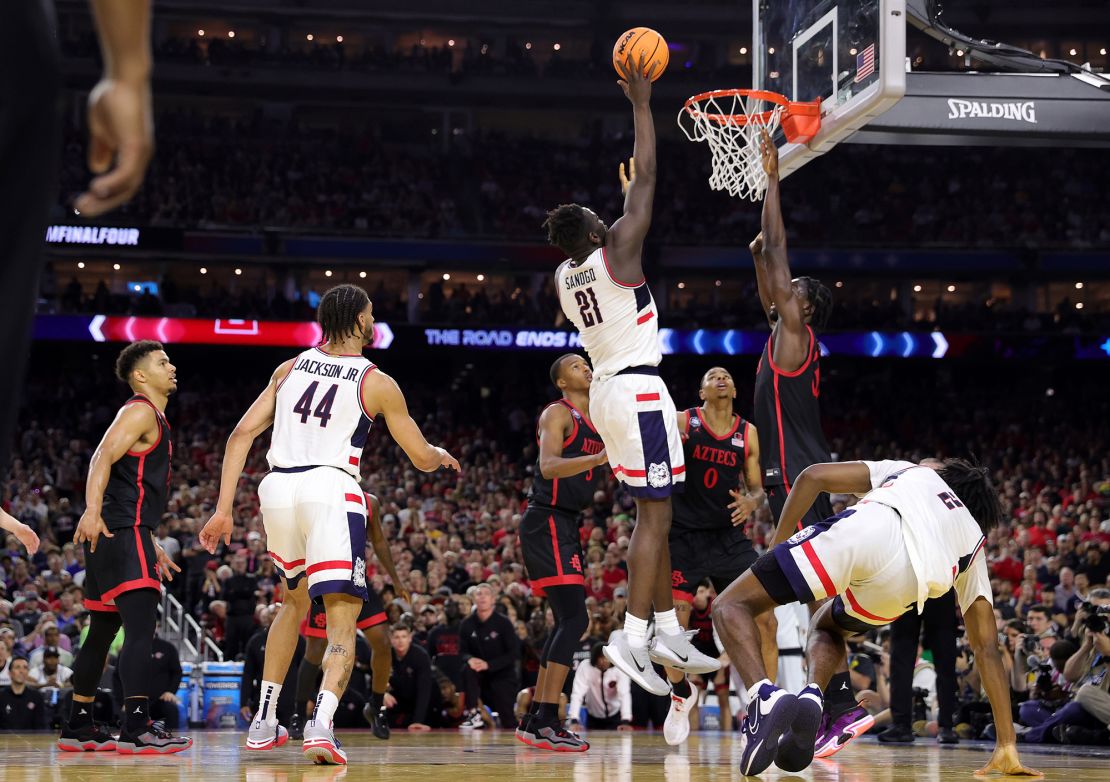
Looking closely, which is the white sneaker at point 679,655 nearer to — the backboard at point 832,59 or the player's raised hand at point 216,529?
the player's raised hand at point 216,529

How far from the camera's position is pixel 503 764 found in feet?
20.9

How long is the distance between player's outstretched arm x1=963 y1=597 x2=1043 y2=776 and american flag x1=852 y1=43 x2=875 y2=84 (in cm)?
367

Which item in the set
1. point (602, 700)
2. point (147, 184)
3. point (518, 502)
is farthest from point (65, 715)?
point (147, 184)

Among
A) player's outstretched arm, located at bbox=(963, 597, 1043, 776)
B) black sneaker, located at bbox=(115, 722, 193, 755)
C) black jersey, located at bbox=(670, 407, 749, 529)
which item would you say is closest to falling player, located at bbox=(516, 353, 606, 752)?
black jersey, located at bbox=(670, 407, 749, 529)

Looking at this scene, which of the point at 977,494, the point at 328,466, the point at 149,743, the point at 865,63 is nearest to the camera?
the point at 977,494

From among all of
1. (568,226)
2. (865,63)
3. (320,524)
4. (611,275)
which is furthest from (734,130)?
(320,524)

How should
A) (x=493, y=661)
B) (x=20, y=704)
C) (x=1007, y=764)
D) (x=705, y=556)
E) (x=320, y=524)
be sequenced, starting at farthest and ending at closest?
1. (x=493, y=661)
2. (x=20, y=704)
3. (x=705, y=556)
4. (x=320, y=524)
5. (x=1007, y=764)

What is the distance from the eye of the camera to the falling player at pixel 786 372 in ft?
24.5

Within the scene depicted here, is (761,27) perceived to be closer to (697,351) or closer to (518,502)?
(518,502)

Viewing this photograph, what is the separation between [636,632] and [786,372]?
1951mm

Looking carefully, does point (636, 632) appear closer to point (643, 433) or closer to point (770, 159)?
point (643, 433)

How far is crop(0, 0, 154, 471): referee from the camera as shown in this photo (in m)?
2.14

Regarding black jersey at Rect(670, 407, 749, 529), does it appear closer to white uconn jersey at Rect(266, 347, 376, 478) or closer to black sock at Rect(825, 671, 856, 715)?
black sock at Rect(825, 671, 856, 715)

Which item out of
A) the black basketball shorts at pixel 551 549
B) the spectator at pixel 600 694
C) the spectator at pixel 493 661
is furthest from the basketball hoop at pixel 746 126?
the spectator at pixel 600 694
